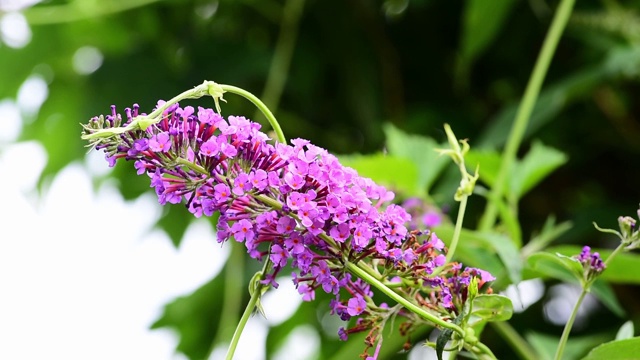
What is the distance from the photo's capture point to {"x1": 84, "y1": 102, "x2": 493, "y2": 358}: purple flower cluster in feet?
1.38

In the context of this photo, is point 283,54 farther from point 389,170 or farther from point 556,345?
point 556,345

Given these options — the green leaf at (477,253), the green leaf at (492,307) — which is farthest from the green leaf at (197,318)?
the green leaf at (492,307)

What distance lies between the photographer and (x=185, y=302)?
123 centimetres

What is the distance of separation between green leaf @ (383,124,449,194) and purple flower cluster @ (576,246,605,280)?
37 centimetres

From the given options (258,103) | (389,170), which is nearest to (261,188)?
(258,103)

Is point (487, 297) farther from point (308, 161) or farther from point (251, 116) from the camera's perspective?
point (251, 116)

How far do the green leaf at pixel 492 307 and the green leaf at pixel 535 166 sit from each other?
1.24 feet

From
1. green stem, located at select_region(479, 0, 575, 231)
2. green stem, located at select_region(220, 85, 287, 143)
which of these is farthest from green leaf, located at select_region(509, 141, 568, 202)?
green stem, located at select_region(220, 85, 287, 143)

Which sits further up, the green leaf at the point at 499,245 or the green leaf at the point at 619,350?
the green leaf at the point at 499,245

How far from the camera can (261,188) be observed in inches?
16.6

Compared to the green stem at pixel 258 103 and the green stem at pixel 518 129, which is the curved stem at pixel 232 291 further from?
the green stem at pixel 258 103

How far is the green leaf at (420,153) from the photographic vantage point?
0.88 m

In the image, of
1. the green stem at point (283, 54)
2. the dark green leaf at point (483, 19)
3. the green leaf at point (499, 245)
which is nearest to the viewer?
the green leaf at point (499, 245)

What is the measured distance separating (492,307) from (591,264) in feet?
0.22
